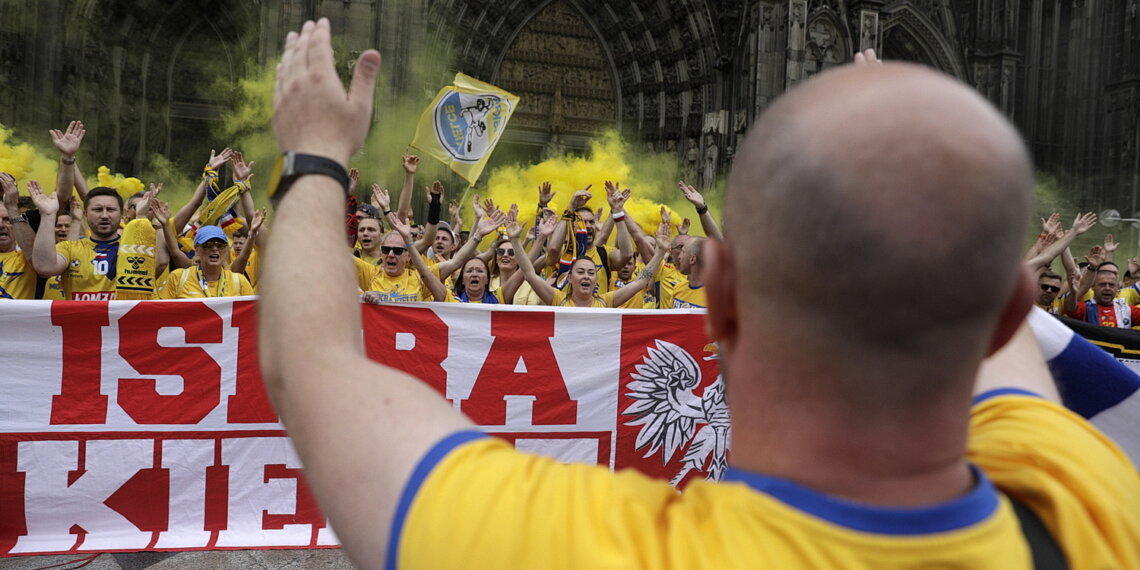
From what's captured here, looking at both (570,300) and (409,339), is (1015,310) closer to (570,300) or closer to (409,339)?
(409,339)

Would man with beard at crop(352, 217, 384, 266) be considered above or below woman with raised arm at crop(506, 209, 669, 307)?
above

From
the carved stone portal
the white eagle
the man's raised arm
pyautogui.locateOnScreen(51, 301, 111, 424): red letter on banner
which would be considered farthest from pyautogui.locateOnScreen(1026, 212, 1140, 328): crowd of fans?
the carved stone portal

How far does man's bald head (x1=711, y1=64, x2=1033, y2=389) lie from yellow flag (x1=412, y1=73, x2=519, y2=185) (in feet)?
29.6

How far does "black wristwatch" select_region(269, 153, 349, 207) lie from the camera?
3.10ft

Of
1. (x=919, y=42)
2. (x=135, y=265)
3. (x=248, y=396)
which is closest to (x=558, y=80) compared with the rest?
(x=919, y=42)

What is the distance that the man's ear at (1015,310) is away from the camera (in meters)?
0.83

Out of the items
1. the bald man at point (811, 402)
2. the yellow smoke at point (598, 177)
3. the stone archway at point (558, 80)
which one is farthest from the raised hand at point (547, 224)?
the stone archway at point (558, 80)

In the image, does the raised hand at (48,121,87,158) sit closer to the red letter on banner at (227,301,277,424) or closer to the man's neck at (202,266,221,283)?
the man's neck at (202,266,221,283)

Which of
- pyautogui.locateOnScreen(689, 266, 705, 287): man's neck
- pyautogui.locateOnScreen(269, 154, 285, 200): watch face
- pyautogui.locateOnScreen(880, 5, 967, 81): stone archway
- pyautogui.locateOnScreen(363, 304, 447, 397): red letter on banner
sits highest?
pyautogui.locateOnScreen(880, 5, 967, 81): stone archway

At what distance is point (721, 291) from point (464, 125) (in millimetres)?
9406

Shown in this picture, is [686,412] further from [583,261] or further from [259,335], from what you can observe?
[259,335]

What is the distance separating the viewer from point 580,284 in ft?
22.0

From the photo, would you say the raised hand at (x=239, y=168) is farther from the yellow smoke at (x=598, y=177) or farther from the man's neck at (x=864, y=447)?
the yellow smoke at (x=598, y=177)

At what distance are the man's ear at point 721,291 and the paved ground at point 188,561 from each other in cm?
381
